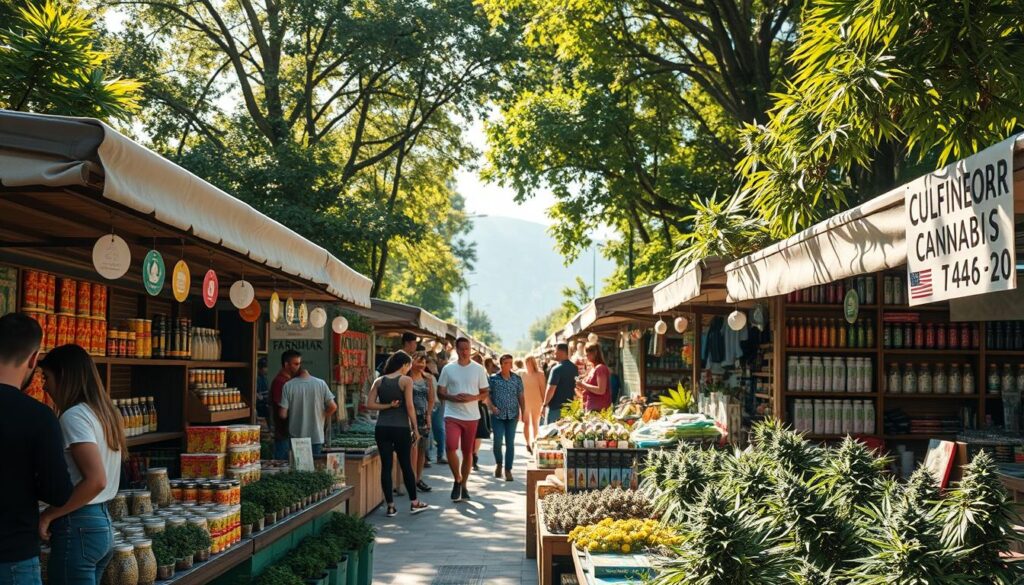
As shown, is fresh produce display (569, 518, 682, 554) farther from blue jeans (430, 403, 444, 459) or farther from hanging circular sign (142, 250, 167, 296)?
blue jeans (430, 403, 444, 459)

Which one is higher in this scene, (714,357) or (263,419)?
(714,357)

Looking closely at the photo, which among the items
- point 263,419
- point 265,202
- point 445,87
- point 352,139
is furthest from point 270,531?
point 352,139

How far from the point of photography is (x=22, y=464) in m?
3.87

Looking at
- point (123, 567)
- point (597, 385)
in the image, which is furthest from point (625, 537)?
point (597, 385)

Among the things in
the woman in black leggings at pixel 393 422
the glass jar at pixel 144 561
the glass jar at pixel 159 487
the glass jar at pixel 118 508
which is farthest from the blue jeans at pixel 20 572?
the woman in black leggings at pixel 393 422

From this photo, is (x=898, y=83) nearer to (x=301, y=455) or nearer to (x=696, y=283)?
(x=696, y=283)

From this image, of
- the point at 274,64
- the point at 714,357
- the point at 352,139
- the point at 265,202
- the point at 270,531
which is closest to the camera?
the point at 270,531

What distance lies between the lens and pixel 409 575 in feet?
29.2

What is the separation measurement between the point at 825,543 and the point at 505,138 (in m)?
18.9

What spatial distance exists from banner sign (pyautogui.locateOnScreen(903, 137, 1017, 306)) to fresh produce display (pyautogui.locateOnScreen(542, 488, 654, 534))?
312cm

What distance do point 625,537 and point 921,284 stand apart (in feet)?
8.22

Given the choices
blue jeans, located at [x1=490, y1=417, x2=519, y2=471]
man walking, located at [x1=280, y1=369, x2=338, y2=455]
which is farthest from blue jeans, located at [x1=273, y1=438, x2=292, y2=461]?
blue jeans, located at [x1=490, y1=417, x2=519, y2=471]

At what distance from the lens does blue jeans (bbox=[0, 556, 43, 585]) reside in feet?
12.5

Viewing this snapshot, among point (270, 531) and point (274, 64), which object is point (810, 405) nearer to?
point (270, 531)
